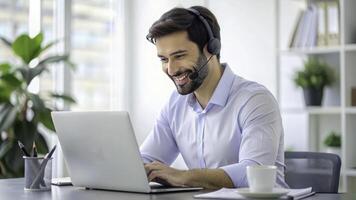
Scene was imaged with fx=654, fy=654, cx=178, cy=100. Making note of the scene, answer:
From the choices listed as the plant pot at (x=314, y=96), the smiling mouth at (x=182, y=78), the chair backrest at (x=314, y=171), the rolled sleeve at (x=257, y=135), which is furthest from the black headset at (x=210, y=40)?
the plant pot at (x=314, y=96)

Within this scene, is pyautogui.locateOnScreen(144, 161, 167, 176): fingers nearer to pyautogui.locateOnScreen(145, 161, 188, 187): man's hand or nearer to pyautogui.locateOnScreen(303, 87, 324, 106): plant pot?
pyautogui.locateOnScreen(145, 161, 188, 187): man's hand

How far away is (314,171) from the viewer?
2340mm

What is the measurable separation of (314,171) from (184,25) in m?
0.70

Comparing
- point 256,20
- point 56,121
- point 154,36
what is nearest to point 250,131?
point 154,36

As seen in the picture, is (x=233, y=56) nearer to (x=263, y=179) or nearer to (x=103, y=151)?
(x=103, y=151)

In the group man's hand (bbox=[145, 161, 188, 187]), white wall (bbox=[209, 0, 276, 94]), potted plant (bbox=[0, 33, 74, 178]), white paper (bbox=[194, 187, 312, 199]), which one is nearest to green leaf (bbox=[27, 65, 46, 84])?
potted plant (bbox=[0, 33, 74, 178])

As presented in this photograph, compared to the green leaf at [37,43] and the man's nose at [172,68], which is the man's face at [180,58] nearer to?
the man's nose at [172,68]

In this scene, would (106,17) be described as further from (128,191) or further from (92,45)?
(128,191)

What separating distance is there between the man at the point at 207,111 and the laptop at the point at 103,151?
246mm

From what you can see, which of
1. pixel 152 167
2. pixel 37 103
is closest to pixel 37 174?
pixel 152 167

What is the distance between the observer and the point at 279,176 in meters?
2.18

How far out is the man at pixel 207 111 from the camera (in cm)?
212

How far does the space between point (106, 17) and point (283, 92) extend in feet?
4.96

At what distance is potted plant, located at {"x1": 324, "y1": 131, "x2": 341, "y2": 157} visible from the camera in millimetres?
3818
